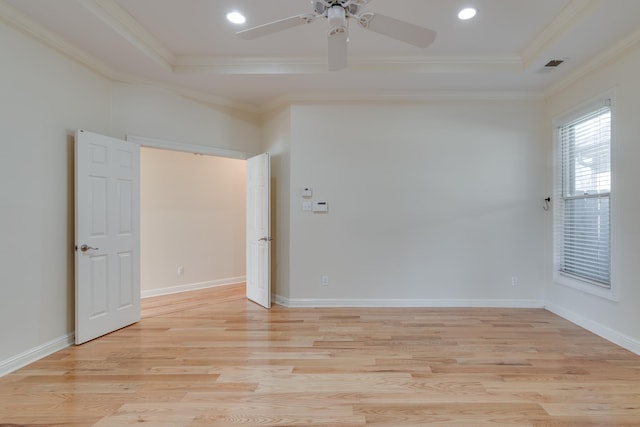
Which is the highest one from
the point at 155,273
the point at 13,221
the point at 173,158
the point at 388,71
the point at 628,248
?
the point at 388,71

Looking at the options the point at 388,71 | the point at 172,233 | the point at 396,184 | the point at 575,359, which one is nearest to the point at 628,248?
the point at 575,359

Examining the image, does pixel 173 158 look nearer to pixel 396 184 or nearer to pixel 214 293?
pixel 214 293

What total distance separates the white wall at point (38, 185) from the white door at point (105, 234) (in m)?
0.14

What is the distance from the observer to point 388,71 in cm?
353

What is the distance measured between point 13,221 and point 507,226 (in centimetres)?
506

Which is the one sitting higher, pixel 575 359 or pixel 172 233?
pixel 172 233

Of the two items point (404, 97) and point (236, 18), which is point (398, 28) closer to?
point (236, 18)

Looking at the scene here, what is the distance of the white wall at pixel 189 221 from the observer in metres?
4.97

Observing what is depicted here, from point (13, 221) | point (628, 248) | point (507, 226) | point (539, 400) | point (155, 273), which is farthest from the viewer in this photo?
point (155, 273)

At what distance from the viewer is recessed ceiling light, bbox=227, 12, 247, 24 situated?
2.77m

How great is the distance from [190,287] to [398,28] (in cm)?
481

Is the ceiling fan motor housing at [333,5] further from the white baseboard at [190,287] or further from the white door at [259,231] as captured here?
the white baseboard at [190,287]

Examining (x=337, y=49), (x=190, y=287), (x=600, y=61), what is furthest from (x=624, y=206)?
(x=190, y=287)

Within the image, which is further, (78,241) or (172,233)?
(172,233)
